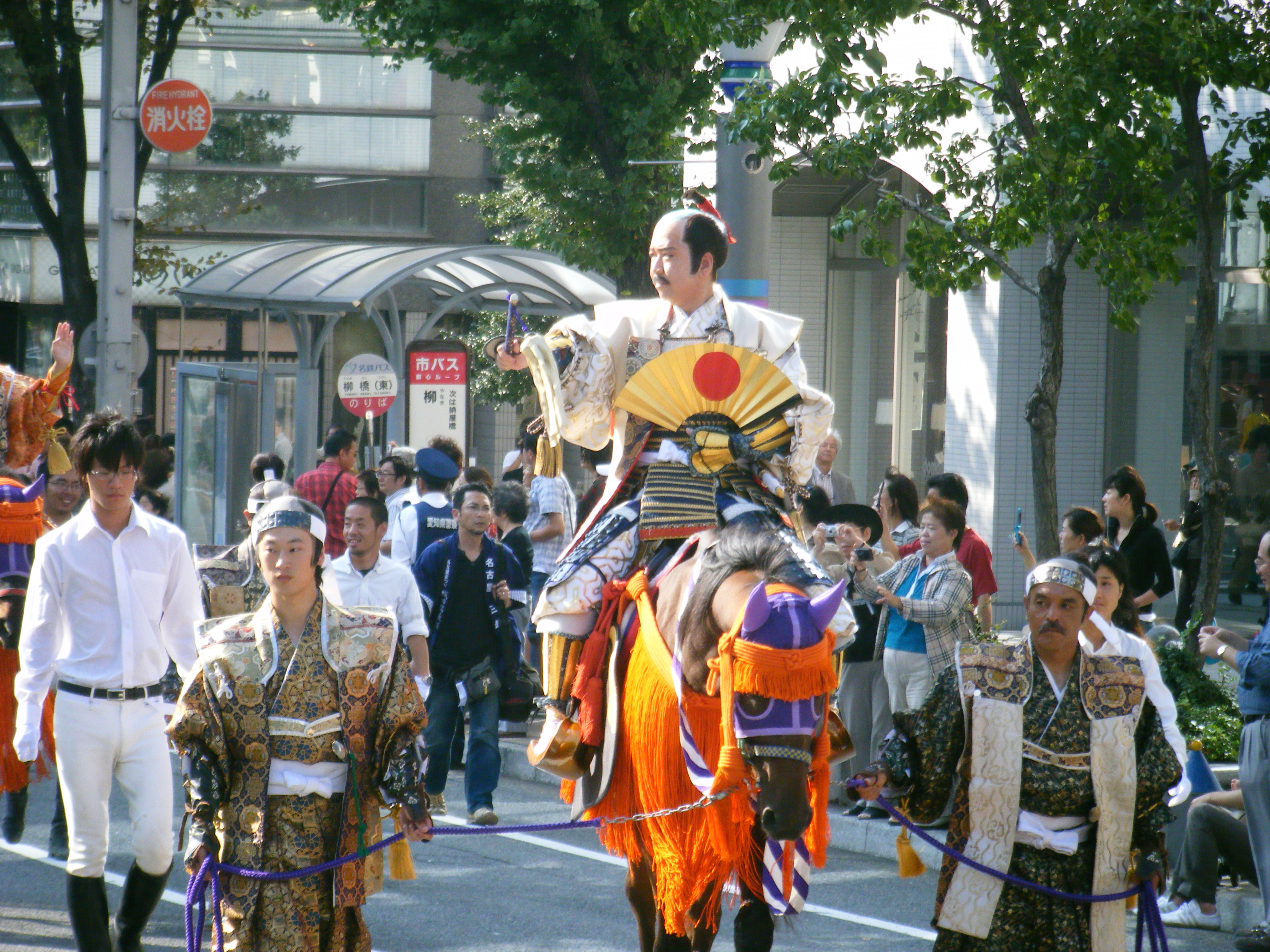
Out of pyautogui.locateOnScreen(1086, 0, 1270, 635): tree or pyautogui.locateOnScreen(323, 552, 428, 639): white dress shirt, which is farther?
pyautogui.locateOnScreen(1086, 0, 1270, 635): tree

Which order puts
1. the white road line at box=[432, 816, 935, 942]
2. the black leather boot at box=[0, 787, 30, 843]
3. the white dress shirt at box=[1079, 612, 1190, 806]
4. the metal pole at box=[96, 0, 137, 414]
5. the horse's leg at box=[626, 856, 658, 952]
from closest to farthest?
1. the horse's leg at box=[626, 856, 658, 952]
2. the white dress shirt at box=[1079, 612, 1190, 806]
3. the white road line at box=[432, 816, 935, 942]
4. the black leather boot at box=[0, 787, 30, 843]
5. the metal pole at box=[96, 0, 137, 414]

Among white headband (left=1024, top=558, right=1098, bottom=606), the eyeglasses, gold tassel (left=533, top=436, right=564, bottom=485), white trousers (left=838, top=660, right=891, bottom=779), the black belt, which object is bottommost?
white trousers (left=838, top=660, right=891, bottom=779)

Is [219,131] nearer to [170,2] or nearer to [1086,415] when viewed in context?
[170,2]

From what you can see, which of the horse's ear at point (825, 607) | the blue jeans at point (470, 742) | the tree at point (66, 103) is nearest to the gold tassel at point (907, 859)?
the horse's ear at point (825, 607)

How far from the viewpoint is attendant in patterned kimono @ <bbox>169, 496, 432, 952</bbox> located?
14.4ft

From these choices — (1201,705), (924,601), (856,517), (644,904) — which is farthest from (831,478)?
(644,904)

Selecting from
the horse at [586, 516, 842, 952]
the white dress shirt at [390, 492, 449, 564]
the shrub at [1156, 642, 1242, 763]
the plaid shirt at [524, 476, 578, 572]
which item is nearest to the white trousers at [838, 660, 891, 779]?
the shrub at [1156, 642, 1242, 763]

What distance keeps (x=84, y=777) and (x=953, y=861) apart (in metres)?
3.03

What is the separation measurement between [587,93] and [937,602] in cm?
892

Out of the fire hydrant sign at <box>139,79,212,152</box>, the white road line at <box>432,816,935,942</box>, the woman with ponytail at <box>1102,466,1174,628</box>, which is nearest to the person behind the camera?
the white road line at <box>432,816,935,942</box>

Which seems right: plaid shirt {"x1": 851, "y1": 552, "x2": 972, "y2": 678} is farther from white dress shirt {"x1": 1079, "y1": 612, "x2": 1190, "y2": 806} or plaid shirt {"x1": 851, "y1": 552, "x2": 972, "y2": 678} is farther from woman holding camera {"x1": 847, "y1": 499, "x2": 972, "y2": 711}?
white dress shirt {"x1": 1079, "y1": 612, "x2": 1190, "y2": 806}

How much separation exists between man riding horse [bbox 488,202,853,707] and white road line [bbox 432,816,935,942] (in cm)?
175

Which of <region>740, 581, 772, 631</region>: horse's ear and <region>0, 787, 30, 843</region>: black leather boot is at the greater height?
<region>740, 581, 772, 631</region>: horse's ear

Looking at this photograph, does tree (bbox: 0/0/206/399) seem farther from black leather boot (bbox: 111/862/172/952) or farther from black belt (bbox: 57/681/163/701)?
black leather boot (bbox: 111/862/172/952)
